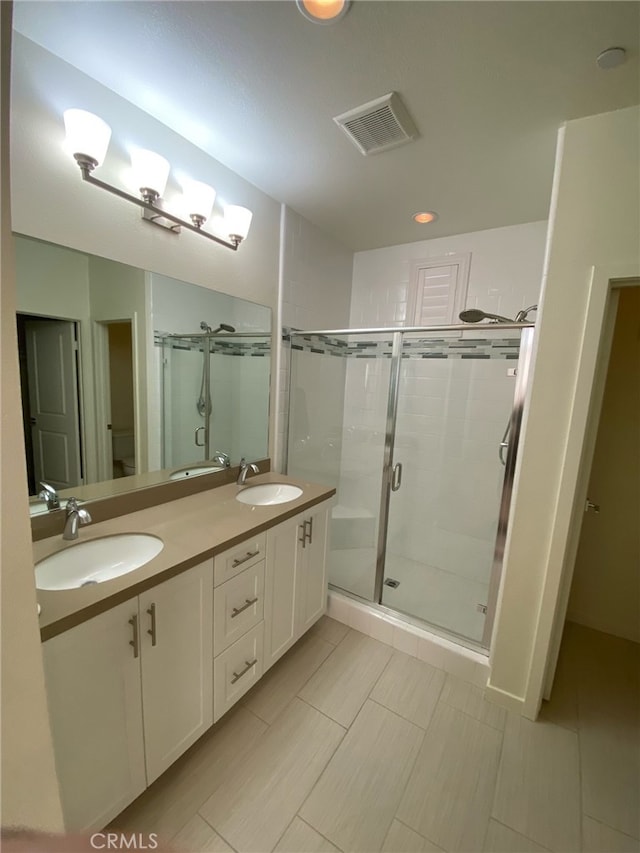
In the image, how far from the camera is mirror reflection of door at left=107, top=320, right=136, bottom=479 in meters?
1.43

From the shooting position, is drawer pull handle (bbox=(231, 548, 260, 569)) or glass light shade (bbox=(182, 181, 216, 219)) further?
glass light shade (bbox=(182, 181, 216, 219))

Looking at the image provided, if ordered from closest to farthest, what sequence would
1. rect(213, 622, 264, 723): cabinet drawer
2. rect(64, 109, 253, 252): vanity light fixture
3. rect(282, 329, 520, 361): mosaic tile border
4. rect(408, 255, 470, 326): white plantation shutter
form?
rect(64, 109, 253, 252): vanity light fixture
rect(213, 622, 264, 723): cabinet drawer
rect(282, 329, 520, 361): mosaic tile border
rect(408, 255, 470, 326): white plantation shutter

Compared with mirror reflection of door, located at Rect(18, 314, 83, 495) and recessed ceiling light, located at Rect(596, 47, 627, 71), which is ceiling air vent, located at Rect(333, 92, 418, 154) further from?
mirror reflection of door, located at Rect(18, 314, 83, 495)

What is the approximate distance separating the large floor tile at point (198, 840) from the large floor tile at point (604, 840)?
3.83ft

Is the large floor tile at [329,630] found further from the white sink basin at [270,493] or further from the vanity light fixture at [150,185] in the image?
the vanity light fixture at [150,185]

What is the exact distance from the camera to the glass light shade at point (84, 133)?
1.10 meters

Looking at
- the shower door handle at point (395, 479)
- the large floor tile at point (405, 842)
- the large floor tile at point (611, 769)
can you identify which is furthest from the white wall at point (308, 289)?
the large floor tile at point (611, 769)

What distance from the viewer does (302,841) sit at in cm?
109

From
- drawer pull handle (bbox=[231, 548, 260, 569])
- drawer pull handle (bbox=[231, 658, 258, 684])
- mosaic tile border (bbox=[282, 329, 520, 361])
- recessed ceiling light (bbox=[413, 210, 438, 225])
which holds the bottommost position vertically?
drawer pull handle (bbox=[231, 658, 258, 684])

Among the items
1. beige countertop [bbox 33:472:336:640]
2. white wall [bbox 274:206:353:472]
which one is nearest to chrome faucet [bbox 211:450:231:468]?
A: beige countertop [bbox 33:472:336:640]

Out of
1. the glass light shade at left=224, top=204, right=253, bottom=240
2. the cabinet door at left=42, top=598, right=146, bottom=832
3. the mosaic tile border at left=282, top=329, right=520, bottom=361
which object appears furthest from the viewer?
the mosaic tile border at left=282, top=329, right=520, bottom=361

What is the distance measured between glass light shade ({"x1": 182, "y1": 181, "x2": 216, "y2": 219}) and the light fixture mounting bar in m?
0.06

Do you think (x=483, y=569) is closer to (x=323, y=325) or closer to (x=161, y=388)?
(x=323, y=325)

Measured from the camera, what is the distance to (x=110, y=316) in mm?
1401
